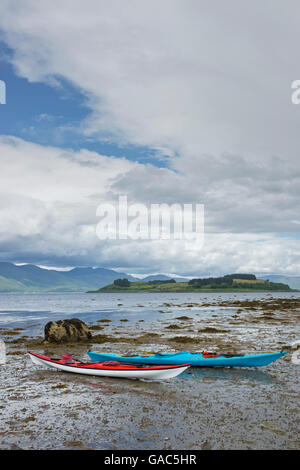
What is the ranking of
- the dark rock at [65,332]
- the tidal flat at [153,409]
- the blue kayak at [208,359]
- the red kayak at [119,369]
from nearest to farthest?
the tidal flat at [153,409] → the red kayak at [119,369] → the blue kayak at [208,359] → the dark rock at [65,332]

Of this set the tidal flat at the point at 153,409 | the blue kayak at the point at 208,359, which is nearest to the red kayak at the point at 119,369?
the tidal flat at the point at 153,409

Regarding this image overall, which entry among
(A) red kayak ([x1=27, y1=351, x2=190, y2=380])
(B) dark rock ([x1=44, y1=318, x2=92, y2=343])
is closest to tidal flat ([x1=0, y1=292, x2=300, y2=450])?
(A) red kayak ([x1=27, y1=351, x2=190, y2=380])

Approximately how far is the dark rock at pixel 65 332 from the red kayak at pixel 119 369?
9658 mm

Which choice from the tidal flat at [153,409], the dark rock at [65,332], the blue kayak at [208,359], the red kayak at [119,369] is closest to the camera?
the tidal flat at [153,409]

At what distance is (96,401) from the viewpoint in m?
13.8

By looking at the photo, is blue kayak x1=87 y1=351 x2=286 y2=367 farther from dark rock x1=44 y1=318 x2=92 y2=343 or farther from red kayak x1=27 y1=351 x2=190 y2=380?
dark rock x1=44 y1=318 x2=92 y2=343

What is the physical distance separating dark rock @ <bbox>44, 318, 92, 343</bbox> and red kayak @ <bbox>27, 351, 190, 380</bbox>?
966cm

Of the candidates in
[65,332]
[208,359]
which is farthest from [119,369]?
[65,332]

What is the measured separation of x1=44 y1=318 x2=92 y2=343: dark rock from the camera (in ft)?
91.9

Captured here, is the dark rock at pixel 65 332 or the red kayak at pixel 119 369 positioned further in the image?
the dark rock at pixel 65 332

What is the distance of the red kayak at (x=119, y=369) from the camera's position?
1611cm

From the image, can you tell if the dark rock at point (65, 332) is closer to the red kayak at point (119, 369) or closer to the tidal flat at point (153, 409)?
the tidal flat at point (153, 409)
